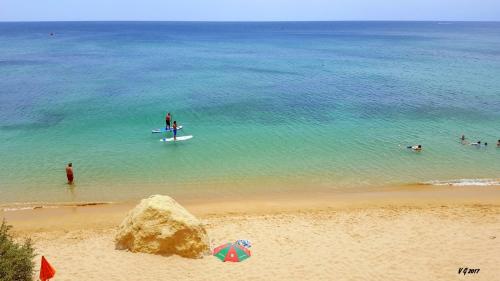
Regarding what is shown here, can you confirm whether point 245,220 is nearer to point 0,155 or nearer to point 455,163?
point 455,163

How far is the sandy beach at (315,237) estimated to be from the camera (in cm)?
1259

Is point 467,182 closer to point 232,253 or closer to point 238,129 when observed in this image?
point 232,253

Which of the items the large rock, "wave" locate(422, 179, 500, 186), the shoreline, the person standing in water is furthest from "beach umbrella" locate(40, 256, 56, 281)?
"wave" locate(422, 179, 500, 186)

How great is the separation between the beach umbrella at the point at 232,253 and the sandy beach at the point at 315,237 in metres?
0.25

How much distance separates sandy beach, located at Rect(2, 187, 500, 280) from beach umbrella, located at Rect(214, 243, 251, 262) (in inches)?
10.0

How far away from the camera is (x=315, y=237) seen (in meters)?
15.0

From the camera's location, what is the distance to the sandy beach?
12586 mm

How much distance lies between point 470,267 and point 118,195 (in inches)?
615

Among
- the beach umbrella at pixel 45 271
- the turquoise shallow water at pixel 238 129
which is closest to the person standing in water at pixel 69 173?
the turquoise shallow water at pixel 238 129

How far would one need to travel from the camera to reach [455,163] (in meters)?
24.0

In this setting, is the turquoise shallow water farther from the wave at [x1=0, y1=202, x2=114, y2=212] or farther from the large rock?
the large rock

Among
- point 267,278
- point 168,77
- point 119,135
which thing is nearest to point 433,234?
point 267,278

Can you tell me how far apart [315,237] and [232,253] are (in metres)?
3.54

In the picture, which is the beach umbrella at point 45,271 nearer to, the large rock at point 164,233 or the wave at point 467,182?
the large rock at point 164,233
